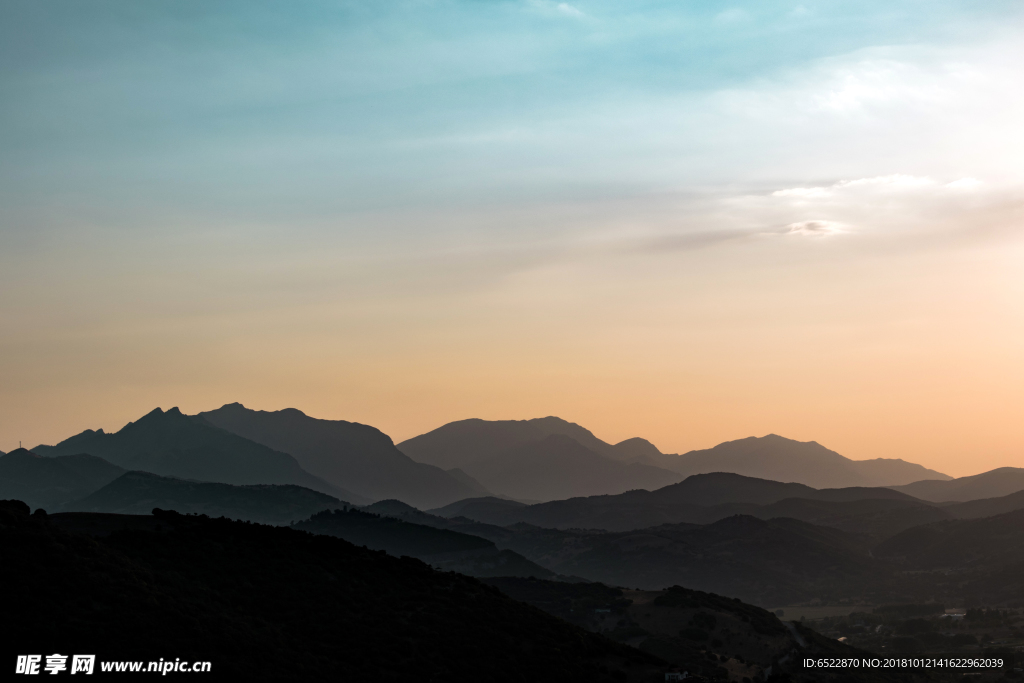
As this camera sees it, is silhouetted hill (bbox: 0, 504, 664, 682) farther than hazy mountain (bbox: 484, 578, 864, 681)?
No

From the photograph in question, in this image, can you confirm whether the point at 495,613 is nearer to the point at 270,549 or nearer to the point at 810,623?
the point at 270,549

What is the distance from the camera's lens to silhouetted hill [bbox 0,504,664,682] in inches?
1966

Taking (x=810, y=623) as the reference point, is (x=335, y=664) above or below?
above

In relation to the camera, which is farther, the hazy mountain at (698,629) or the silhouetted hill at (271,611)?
the hazy mountain at (698,629)

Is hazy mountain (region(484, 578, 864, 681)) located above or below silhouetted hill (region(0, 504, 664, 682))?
below

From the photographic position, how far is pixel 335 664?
56562 mm

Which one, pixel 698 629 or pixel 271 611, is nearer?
pixel 271 611

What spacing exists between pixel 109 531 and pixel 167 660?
2571 cm

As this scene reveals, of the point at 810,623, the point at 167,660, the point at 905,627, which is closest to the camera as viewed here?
the point at 167,660

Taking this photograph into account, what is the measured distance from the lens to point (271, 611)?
63781mm

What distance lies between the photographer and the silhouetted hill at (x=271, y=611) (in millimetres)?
49938

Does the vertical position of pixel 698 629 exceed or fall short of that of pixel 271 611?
it falls short

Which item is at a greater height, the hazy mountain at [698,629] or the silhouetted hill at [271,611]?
the silhouetted hill at [271,611]

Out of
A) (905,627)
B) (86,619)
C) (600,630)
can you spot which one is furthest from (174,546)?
(905,627)
